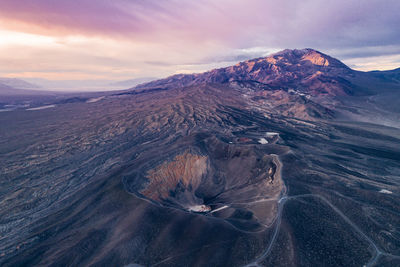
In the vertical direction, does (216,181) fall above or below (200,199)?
above

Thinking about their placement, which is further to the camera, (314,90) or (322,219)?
(314,90)

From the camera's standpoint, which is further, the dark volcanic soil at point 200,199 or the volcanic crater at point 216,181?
the volcanic crater at point 216,181

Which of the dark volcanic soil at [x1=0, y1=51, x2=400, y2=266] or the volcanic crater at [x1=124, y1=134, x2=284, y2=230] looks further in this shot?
the volcanic crater at [x1=124, y1=134, x2=284, y2=230]

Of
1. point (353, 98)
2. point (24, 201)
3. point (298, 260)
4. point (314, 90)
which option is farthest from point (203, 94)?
point (298, 260)

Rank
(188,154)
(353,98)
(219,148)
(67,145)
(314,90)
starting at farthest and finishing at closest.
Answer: (314,90) < (353,98) < (67,145) < (219,148) < (188,154)

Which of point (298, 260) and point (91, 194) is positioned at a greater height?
point (298, 260)

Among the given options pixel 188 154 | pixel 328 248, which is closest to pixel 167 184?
pixel 188 154

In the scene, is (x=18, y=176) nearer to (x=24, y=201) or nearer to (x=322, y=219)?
(x=24, y=201)

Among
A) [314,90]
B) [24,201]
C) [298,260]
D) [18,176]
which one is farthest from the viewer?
[314,90]

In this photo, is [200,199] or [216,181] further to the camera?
[216,181]

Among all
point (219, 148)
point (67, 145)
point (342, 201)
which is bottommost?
point (67, 145)
